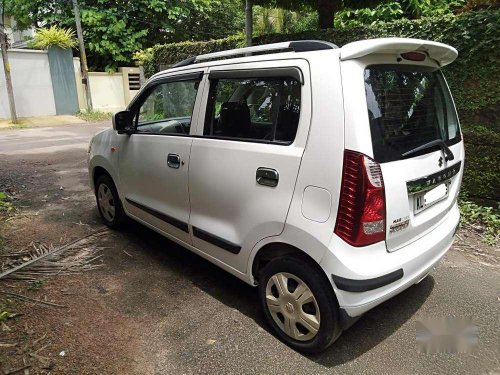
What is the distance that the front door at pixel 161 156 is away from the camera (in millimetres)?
3059

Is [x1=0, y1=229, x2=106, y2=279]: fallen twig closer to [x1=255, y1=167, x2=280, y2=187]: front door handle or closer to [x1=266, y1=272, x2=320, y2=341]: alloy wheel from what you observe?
[x1=266, y1=272, x2=320, y2=341]: alloy wheel

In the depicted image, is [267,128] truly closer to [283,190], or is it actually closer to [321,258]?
[283,190]

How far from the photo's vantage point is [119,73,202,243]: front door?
10.0ft

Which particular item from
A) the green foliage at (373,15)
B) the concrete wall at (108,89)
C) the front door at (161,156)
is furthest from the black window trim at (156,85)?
the concrete wall at (108,89)

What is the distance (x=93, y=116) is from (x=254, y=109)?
619 inches

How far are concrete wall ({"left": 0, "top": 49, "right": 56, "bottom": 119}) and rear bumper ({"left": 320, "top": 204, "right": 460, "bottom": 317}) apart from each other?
16.7 metres

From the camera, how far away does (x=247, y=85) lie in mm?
2633

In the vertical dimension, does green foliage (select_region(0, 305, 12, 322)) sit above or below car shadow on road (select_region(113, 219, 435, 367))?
above

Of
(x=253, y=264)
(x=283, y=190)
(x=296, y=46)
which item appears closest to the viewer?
(x=283, y=190)

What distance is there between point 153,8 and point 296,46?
19.1 m

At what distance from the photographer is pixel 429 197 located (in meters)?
2.41

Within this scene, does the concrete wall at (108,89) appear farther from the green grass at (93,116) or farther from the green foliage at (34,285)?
the green foliage at (34,285)

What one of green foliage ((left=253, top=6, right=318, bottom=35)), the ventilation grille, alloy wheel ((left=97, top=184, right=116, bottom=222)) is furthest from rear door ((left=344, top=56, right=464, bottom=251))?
the ventilation grille

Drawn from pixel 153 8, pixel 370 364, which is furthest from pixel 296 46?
pixel 153 8
